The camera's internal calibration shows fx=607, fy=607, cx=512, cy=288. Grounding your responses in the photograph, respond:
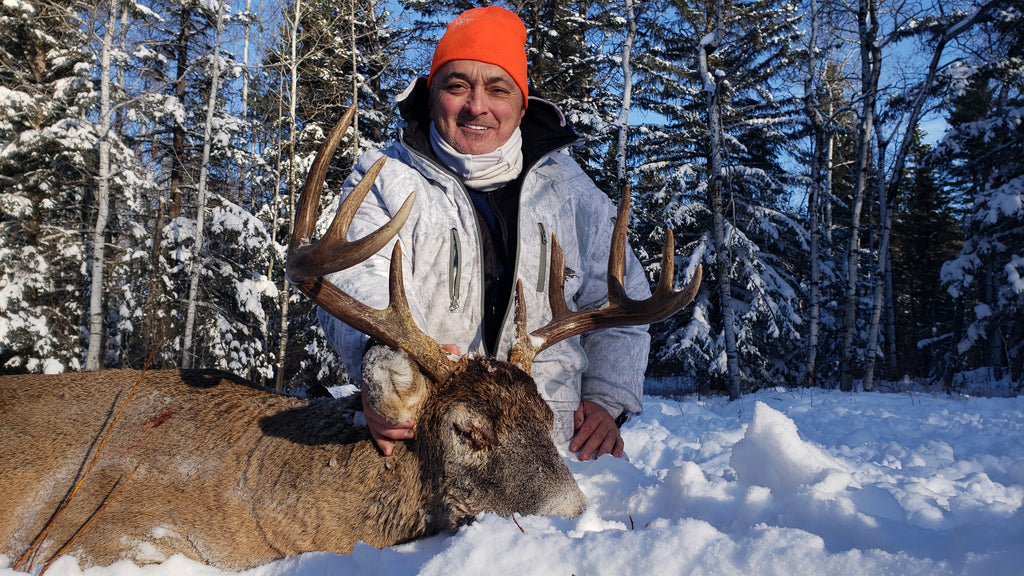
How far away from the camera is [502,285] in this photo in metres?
3.38

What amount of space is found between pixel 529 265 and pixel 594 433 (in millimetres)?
986

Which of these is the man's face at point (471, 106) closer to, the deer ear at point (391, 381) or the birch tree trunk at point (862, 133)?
the deer ear at point (391, 381)

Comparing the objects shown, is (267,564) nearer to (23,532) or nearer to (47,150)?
(23,532)

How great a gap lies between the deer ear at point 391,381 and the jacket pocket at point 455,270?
834mm

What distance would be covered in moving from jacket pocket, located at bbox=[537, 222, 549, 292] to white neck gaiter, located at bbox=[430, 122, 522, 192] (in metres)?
0.39

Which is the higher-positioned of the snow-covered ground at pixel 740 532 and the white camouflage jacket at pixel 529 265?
the white camouflage jacket at pixel 529 265

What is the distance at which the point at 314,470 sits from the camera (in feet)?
8.38

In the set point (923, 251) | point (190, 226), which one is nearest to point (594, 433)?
point (190, 226)

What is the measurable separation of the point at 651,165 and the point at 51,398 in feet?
57.2

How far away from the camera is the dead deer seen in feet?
7.79

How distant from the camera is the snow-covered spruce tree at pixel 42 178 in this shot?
40.8ft

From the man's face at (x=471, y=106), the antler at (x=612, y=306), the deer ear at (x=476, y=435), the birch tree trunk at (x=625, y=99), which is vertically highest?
the birch tree trunk at (x=625, y=99)

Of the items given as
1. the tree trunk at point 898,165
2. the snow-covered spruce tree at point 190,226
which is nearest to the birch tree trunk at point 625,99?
the tree trunk at point 898,165

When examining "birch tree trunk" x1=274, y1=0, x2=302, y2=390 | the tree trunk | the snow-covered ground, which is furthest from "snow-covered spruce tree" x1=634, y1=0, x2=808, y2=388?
the snow-covered ground
